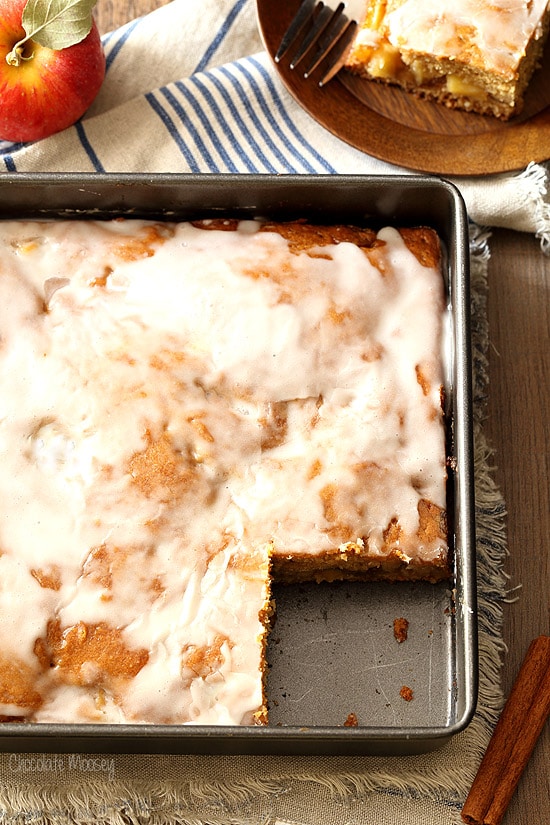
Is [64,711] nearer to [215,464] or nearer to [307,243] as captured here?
[215,464]

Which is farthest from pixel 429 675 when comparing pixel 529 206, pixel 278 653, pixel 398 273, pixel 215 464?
pixel 529 206

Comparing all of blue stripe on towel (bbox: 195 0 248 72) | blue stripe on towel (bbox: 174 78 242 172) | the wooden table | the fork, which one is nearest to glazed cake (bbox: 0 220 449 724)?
the wooden table

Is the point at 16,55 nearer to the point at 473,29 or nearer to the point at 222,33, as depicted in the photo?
the point at 222,33

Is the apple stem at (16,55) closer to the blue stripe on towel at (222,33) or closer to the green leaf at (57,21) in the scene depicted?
the green leaf at (57,21)

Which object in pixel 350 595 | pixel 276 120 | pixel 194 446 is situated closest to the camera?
pixel 194 446

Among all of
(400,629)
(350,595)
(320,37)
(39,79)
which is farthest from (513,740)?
(39,79)

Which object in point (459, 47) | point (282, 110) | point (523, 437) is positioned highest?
point (459, 47)

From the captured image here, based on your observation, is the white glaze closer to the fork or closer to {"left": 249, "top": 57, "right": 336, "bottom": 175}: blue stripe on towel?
the fork

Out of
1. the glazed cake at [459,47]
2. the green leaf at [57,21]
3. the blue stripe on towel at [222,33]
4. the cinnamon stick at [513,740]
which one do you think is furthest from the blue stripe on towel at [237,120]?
the cinnamon stick at [513,740]
